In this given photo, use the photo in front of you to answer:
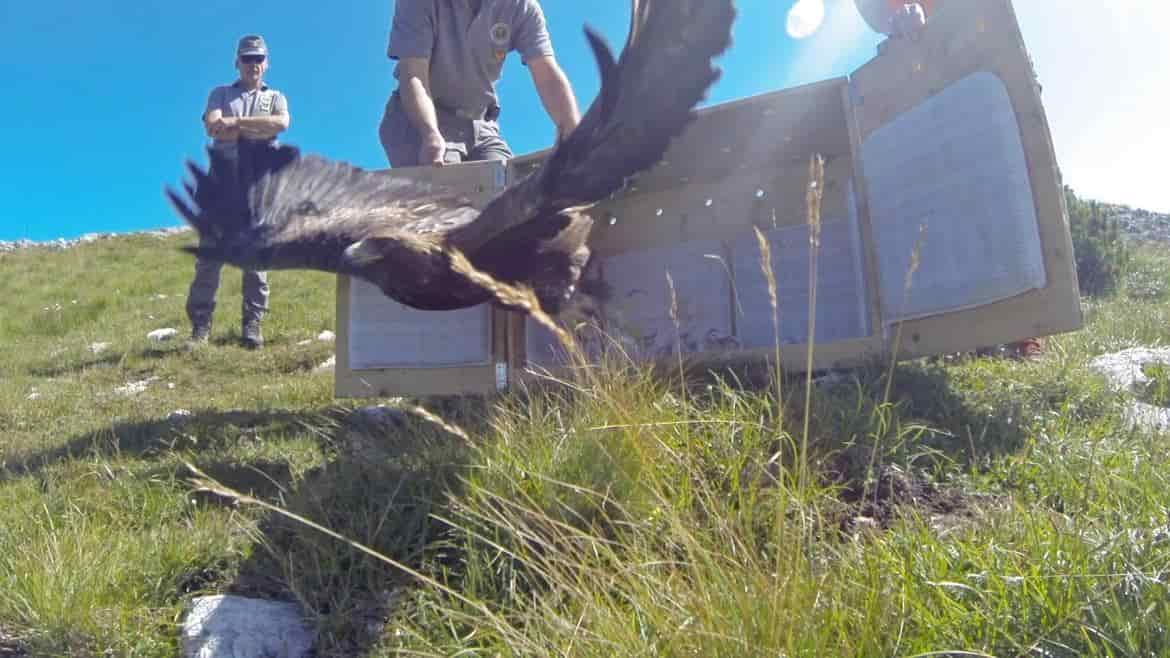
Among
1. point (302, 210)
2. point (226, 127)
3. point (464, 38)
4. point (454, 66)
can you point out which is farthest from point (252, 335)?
point (464, 38)

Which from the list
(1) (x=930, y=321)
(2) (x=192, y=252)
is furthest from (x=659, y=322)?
(2) (x=192, y=252)

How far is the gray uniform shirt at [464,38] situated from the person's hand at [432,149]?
401 mm

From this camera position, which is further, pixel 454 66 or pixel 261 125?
pixel 261 125

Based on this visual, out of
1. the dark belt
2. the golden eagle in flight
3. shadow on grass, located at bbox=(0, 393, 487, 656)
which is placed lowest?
shadow on grass, located at bbox=(0, 393, 487, 656)

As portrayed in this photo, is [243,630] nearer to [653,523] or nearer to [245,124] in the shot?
[653,523]

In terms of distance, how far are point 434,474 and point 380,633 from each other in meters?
0.56

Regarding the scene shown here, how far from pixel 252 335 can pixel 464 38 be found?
348cm

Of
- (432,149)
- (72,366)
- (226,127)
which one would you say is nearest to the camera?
(432,149)

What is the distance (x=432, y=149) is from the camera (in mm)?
4504

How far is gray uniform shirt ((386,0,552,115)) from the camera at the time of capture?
4516 mm

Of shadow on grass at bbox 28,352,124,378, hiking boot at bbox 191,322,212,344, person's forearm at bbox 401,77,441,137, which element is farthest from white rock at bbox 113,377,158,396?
person's forearm at bbox 401,77,441,137

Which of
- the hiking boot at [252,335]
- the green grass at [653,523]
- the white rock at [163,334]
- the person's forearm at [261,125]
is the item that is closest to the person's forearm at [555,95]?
the green grass at [653,523]

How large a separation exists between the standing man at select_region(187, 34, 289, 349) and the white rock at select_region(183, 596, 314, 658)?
4259mm

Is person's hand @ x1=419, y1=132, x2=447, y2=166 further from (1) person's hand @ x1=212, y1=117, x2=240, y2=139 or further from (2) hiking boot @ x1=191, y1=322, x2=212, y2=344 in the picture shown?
(2) hiking boot @ x1=191, y1=322, x2=212, y2=344
